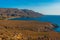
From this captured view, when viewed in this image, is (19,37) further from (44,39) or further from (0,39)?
(44,39)

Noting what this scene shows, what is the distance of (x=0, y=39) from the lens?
57.7ft

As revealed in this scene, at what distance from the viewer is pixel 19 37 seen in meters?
19.3

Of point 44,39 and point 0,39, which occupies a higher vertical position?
point 0,39

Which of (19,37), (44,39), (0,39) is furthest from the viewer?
(44,39)

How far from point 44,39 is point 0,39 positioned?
1494 centimetres

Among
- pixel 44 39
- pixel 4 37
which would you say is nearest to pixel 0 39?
pixel 4 37

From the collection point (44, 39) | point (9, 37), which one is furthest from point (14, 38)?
point (44, 39)

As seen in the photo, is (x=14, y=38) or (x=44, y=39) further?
(x=44, y=39)

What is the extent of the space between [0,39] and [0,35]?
1133 millimetres

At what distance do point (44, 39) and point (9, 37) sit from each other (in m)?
14.0

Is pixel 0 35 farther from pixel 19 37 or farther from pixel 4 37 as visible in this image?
pixel 19 37

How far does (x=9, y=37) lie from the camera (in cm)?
1828

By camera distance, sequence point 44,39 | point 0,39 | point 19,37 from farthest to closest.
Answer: point 44,39, point 19,37, point 0,39

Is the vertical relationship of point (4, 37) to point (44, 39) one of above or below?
above
